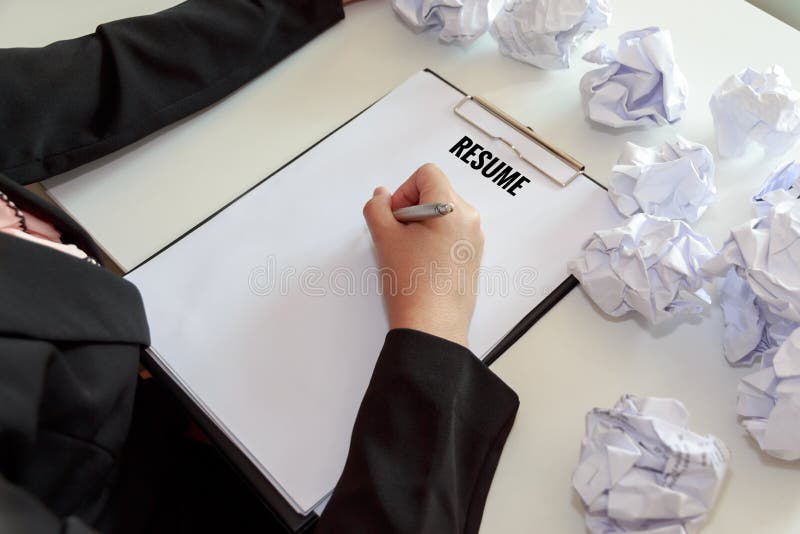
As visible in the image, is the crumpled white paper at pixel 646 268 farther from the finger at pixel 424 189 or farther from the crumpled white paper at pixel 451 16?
the crumpled white paper at pixel 451 16

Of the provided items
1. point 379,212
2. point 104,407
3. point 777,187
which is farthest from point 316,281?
point 777,187

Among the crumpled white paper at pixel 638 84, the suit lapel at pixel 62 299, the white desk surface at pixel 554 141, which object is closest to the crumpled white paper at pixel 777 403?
the white desk surface at pixel 554 141

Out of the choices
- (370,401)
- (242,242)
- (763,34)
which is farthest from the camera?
(763,34)

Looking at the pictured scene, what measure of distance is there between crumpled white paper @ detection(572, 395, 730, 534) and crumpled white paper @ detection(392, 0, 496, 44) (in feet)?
1.44

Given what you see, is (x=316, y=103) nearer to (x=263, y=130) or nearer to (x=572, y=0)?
(x=263, y=130)

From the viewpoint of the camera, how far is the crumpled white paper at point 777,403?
1.68 ft

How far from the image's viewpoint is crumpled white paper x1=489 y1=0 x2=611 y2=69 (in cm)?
71

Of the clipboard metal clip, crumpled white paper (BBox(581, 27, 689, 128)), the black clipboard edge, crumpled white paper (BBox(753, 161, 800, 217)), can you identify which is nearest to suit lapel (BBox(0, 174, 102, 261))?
the black clipboard edge

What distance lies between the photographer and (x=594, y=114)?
27.3 inches

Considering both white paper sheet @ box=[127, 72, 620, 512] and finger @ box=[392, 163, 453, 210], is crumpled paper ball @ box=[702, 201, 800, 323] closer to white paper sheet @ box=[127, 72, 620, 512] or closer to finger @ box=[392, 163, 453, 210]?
white paper sheet @ box=[127, 72, 620, 512]

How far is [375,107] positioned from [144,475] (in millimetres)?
414

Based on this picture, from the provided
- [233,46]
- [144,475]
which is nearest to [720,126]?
[233,46]

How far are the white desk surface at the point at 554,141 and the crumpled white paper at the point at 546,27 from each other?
0.07ft

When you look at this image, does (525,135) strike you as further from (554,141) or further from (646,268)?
(646,268)
